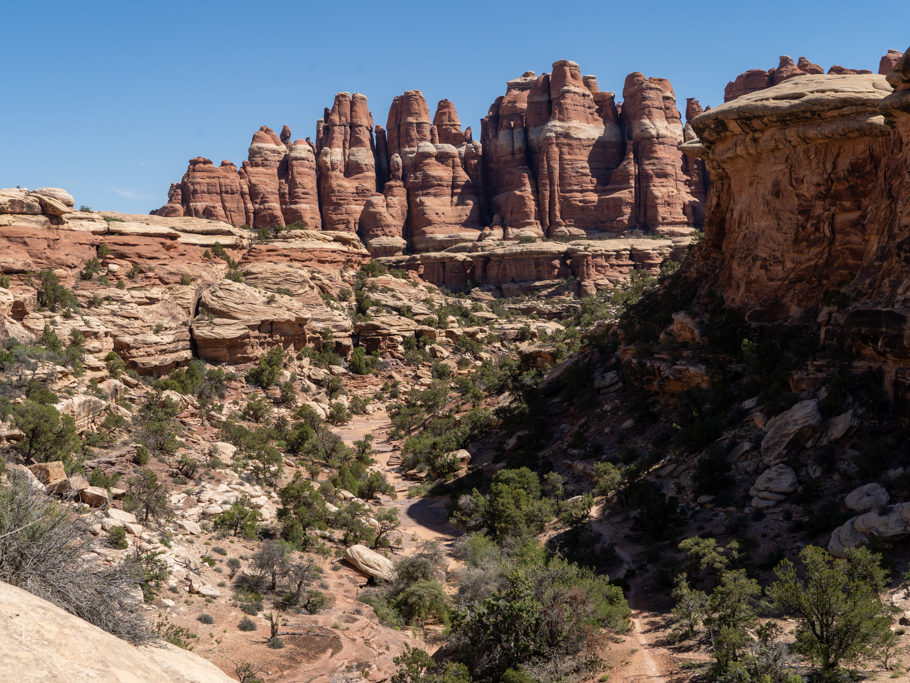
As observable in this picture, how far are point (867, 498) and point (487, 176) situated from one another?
82516 millimetres

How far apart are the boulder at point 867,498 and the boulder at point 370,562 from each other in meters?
12.6

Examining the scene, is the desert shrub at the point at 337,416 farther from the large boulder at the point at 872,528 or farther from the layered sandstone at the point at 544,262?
the layered sandstone at the point at 544,262

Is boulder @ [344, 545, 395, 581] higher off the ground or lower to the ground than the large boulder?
lower

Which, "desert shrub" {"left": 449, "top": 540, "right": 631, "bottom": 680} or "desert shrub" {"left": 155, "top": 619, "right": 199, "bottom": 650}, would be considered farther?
"desert shrub" {"left": 449, "top": 540, "right": 631, "bottom": 680}

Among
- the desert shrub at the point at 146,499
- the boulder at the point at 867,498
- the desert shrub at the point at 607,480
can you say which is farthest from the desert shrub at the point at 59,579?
the desert shrub at the point at 607,480

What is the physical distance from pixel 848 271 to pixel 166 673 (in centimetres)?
2536

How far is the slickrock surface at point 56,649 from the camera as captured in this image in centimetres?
449

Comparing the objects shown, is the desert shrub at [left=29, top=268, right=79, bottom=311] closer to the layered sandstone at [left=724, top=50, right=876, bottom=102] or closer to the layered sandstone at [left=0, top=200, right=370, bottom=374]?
the layered sandstone at [left=0, top=200, right=370, bottom=374]

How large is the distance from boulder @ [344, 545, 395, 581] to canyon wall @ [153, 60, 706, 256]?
224ft

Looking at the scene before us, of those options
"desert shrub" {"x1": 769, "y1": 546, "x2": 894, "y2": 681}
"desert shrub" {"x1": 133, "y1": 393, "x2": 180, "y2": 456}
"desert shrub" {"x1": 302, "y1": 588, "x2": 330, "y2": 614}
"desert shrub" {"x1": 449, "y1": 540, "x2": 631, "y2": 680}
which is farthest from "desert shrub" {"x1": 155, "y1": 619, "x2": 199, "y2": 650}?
"desert shrub" {"x1": 133, "y1": 393, "x2": 180, "y2": 456}

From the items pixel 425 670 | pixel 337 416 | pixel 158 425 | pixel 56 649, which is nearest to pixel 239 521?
pixel 158 425

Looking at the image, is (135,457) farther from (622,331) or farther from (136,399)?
(622,331)

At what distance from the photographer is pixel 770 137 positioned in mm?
25844

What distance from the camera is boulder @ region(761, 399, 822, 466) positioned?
19.2m
